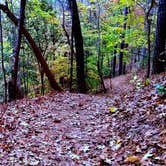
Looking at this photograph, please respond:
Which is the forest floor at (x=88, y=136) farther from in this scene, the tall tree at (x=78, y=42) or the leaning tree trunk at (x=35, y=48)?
the tall tree at (x=78, y=42)

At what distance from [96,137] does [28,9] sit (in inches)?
512

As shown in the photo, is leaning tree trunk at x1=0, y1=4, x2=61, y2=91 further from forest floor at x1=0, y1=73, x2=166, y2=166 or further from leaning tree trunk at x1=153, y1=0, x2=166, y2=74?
leaning tree trunk at x1=153, y1=0, x2=166, y2=74

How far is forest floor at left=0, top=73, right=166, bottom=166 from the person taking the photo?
190 inches

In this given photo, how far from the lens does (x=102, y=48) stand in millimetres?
21609

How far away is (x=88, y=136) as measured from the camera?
6371mm

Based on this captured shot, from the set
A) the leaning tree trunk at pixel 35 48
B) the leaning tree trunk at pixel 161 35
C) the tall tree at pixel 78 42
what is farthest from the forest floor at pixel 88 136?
the tall tree at pixel 78 42

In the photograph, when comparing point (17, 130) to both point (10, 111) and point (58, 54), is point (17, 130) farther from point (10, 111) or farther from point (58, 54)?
point (58, 54)

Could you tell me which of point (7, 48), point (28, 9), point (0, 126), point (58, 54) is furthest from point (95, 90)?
point (0, 126)

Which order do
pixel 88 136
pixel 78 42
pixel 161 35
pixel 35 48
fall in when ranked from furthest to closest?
pixel 78 42, pixel 35 48, pixel 161 35, pixel 88 136

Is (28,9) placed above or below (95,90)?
above

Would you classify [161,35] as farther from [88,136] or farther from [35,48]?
[88,136]

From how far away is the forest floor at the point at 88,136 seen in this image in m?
4.84

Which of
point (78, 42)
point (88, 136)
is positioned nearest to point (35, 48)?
point (78, 42)

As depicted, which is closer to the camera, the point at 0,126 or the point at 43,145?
the point at 43,145
